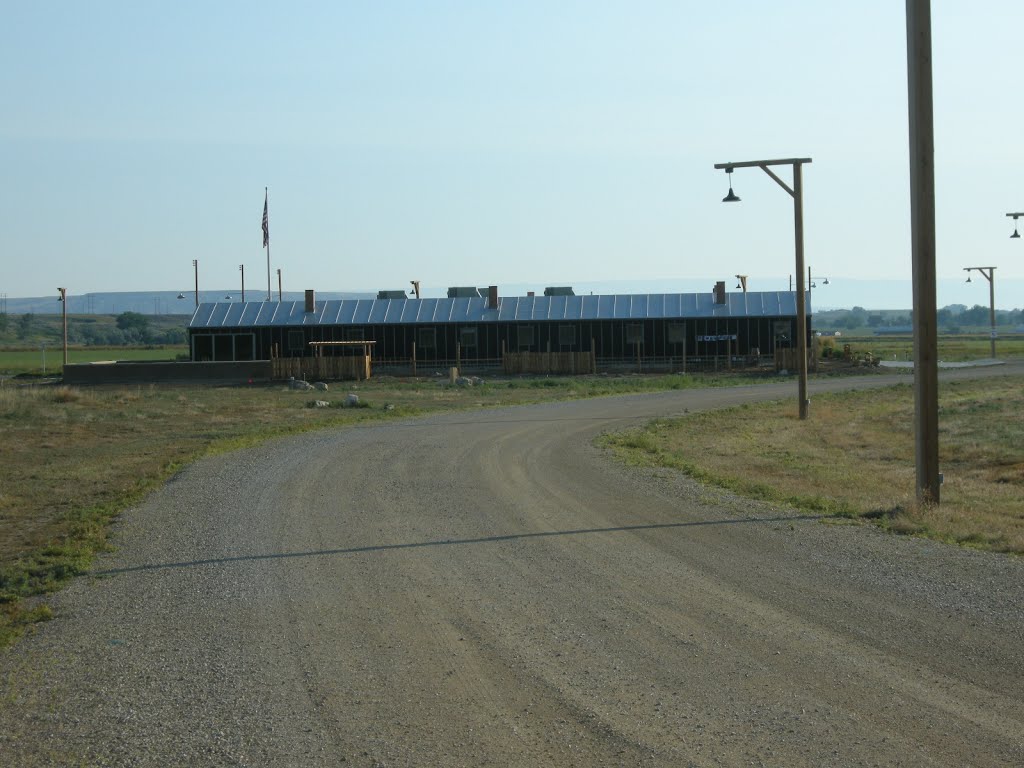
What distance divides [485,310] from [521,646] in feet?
183

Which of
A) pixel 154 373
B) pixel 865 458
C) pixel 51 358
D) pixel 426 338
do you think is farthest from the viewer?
pixel 51 358

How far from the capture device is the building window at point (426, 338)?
62.3m

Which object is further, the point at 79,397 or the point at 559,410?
the point at 79,397

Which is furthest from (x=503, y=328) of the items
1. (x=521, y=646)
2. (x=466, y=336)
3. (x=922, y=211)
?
(x=521, y=646)

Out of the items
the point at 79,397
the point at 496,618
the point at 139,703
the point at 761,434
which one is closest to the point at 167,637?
the point at 139,703

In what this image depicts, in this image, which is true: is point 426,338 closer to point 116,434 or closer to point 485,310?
point 485,310

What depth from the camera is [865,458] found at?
22.1 metres

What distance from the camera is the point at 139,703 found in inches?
251

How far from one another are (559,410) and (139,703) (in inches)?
1095

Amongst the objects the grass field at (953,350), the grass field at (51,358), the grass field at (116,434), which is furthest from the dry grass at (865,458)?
the grass field at (51,358)

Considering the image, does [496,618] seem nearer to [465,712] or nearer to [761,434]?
[465,712]

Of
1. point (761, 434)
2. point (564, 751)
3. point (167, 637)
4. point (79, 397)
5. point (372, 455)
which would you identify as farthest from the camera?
point (79, 397)

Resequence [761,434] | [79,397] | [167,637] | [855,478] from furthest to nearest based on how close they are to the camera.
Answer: [79,397] → [761,434] → [855,478] → [167,637]

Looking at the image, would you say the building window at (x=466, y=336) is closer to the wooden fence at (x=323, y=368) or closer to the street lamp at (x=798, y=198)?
the wooden fence at (x=323, y=368)
